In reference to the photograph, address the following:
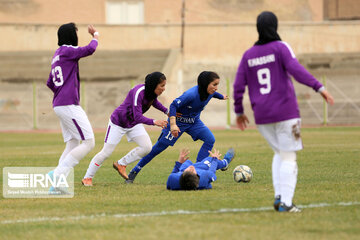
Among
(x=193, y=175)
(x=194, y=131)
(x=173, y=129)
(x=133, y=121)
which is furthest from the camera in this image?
(x=194, y=131)

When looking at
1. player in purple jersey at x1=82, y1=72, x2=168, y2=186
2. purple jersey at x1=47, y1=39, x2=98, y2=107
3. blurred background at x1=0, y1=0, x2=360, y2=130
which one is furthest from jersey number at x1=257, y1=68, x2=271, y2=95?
blurred background at x1=0, y1=0, x2=360, y2=130

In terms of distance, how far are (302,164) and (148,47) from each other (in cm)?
3123

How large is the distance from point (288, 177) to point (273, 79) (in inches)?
42.2

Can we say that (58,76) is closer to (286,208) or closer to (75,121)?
(75,121)

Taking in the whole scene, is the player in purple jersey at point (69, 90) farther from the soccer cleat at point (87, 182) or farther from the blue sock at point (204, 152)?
the blue sock at point (204, 152)

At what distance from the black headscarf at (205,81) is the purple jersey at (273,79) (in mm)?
2947

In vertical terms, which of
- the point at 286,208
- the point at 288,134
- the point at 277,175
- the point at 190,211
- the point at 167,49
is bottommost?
the point at 167,49

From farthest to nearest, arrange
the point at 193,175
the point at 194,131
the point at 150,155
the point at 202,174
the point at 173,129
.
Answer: the point at 194,131 < the point at 150,155 < the point at 173,129 < the point at 202,174 < the point at 193,175

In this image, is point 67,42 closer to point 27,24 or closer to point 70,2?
point 27,24

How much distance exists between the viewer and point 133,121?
11.6 meters

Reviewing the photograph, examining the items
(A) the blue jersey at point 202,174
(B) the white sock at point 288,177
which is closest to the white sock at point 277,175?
(B) the white sock at point 288,177

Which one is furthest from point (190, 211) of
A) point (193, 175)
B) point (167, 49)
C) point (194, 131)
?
point (167, 49)

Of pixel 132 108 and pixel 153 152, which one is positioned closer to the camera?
pixel 132 108

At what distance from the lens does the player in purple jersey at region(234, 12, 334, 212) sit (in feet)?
25.9
